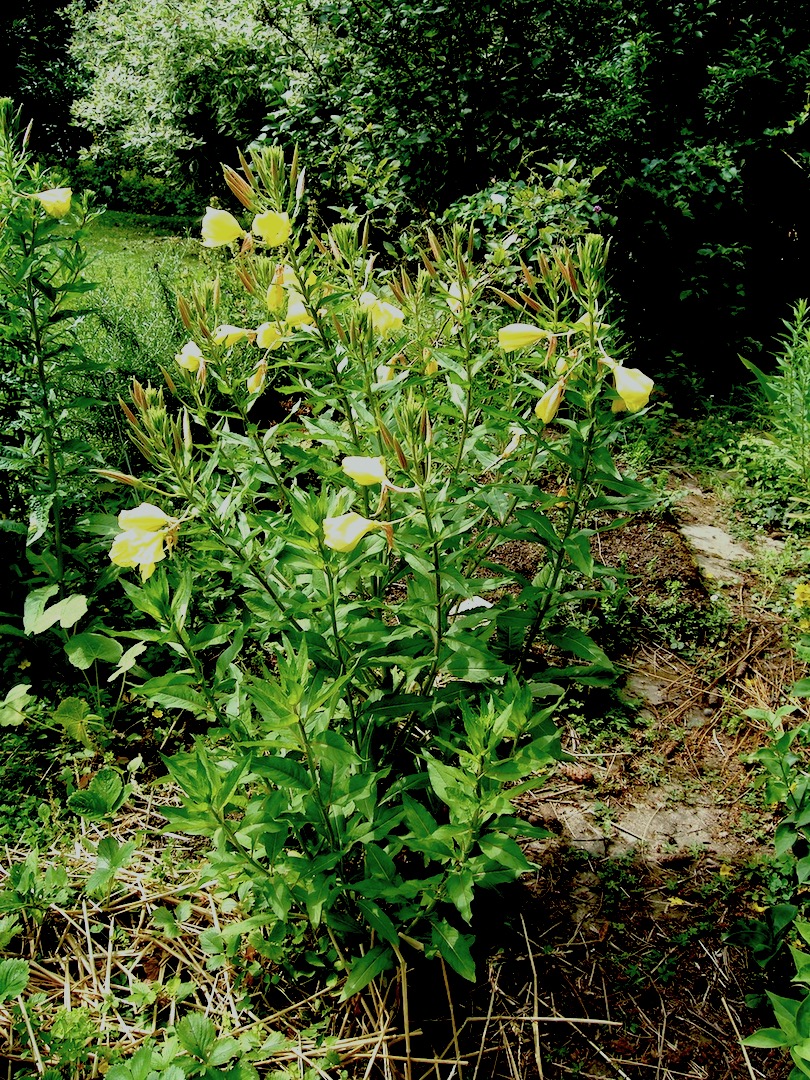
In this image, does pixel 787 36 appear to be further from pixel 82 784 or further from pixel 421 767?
pixel 82 784

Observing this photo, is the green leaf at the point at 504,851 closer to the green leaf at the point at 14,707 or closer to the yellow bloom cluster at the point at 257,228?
the yellow bloom cluster at the point at 257,228

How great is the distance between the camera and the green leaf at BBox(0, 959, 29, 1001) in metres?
1.41

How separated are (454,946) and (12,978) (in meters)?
0.82

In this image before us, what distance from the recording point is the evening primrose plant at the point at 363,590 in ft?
4.07

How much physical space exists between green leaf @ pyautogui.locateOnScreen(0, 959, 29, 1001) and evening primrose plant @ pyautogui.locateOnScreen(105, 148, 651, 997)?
1.30ft

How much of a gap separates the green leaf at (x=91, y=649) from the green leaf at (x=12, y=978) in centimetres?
83

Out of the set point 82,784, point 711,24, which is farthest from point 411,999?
point 711,24

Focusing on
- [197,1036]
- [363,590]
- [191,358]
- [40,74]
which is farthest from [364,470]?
[40,74]

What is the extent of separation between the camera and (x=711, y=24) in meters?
4.00

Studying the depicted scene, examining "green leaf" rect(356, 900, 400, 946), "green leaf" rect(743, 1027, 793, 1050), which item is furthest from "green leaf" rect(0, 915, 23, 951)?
"green leaf" rect(743, 1027, 793, 1050)

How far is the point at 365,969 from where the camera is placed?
137cm

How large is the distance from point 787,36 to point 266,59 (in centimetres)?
332

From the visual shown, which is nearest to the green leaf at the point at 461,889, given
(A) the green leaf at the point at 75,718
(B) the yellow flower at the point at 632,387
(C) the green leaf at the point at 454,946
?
(C) the green leaf at the point at 454,946

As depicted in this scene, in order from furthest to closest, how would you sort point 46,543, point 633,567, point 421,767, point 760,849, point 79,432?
point 79,432 < point 633,567 < point 46,543 < point 760,849 < point 421,767
